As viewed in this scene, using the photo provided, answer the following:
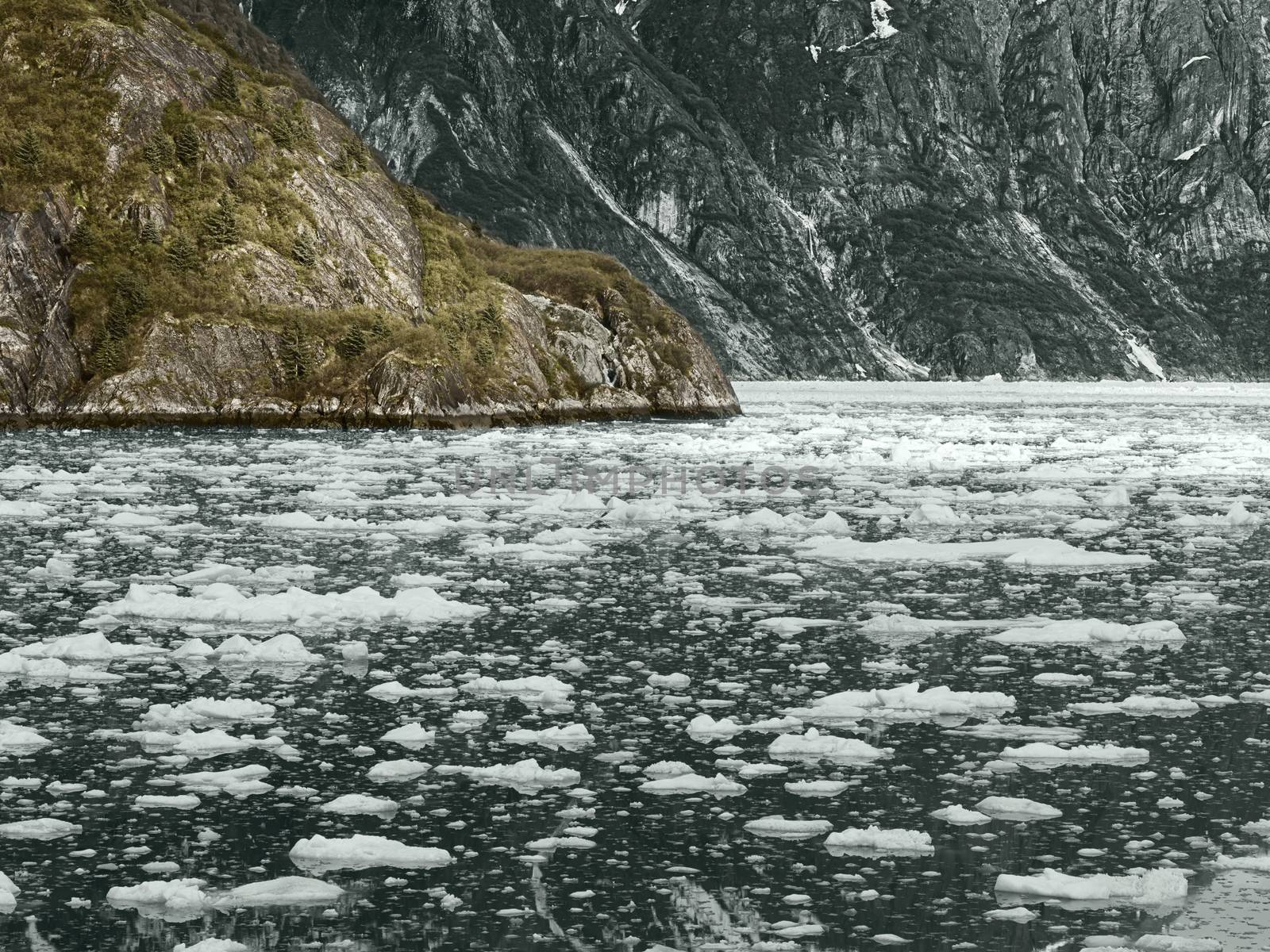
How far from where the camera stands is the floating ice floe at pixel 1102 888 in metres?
10.3

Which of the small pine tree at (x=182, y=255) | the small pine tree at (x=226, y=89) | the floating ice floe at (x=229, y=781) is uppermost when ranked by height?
the small pine tree at (x=226, y=89)

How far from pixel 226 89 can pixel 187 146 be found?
10981 mm

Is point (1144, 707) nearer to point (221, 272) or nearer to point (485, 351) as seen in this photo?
point (221, 272)

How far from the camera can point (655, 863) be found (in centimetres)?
1103

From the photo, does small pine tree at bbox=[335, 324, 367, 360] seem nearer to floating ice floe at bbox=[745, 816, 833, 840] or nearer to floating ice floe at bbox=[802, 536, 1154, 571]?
floating ice floe at bbox=[802, 536, 1154, 571]

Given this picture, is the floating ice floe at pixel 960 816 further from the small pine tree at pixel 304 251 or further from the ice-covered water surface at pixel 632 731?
the small pine tree at pixel 304 251

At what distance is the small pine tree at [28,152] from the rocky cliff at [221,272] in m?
0.11

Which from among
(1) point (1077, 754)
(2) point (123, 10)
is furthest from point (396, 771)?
(2) point (123, 10)

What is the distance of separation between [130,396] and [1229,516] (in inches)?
2662

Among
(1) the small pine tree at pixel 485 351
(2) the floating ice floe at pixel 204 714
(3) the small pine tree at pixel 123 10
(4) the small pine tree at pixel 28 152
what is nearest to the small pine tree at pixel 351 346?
(1) the small pine tree at pixel 485 351

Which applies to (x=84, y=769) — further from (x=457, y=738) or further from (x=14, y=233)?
(x=14, y=233)

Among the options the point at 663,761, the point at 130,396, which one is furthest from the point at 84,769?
the point at 130,396

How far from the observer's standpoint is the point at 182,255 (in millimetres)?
93938

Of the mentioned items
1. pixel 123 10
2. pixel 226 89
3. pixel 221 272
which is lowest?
pixel 221 272
